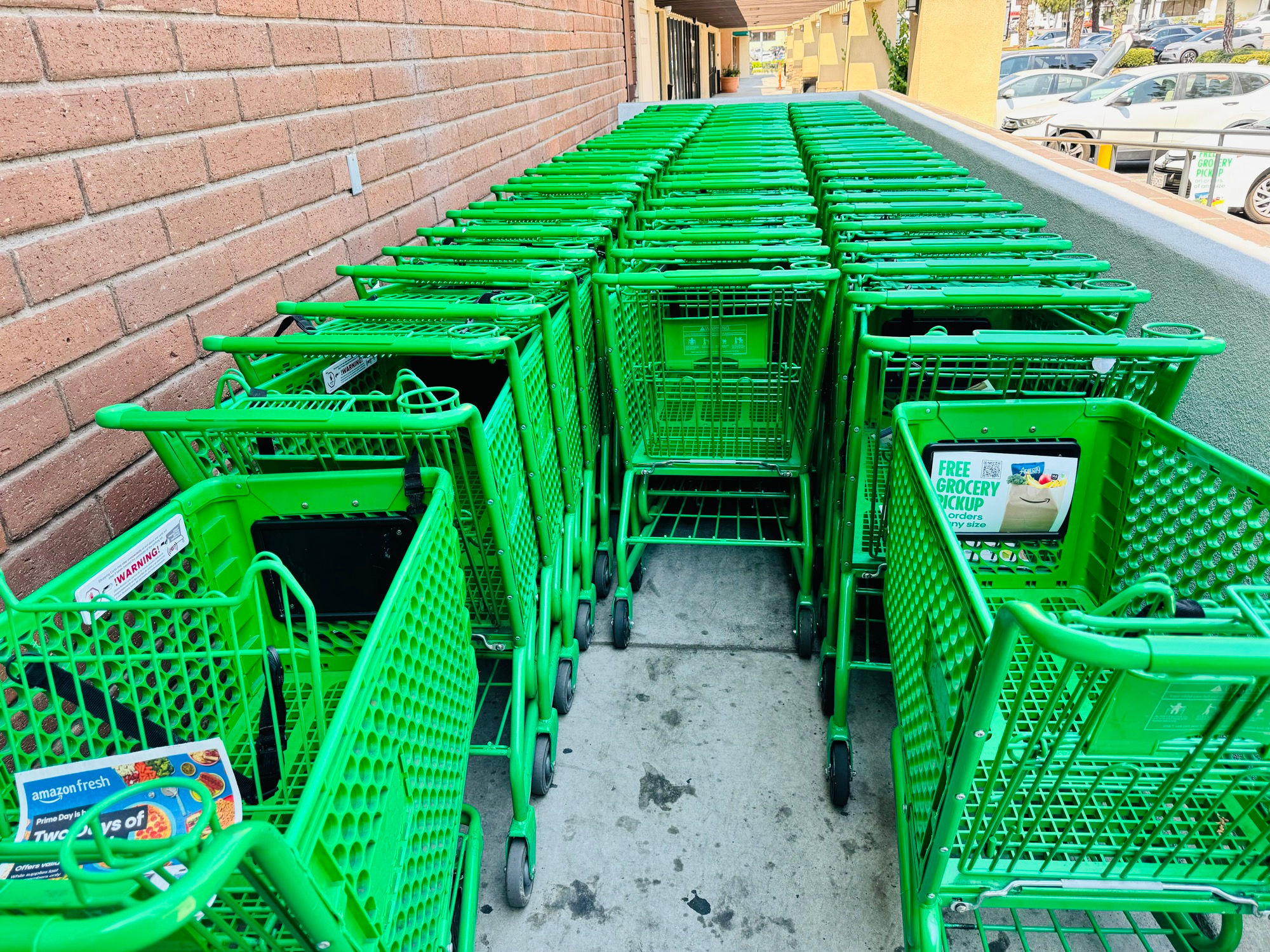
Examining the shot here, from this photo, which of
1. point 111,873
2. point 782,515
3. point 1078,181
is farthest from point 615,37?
point 111,873

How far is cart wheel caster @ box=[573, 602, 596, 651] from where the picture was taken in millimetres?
2865

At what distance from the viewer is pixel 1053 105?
1265 centimetres

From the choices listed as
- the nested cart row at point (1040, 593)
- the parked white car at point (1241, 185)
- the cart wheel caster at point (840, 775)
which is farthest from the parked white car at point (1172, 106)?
the cart wheel caster at point (840, 775)

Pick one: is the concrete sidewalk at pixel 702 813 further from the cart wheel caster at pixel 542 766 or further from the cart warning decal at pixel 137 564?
the cart warning decal at pixel 137 564

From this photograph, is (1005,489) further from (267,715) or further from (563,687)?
(267,715)

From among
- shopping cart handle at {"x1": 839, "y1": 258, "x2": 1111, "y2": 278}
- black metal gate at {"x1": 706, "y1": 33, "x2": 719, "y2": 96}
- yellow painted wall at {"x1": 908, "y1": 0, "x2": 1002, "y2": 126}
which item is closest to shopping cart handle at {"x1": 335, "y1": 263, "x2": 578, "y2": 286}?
shopping cart handle at {"x1": 839, "y1": 258, "x2": 1111, "y2": 278}

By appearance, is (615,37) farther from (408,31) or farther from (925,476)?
(925,476)

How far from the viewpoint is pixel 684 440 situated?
9.91 feet

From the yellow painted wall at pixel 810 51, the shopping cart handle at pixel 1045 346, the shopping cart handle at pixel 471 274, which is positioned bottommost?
the shopping cart handle at pixel 1045 346

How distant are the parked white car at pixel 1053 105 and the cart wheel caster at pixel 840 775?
1192cm

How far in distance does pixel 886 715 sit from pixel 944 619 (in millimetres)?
1248

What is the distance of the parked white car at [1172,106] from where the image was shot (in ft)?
31.8

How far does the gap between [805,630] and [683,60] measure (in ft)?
76.2

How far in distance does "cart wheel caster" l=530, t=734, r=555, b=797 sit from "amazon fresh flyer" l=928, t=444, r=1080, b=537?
135 centimetres
